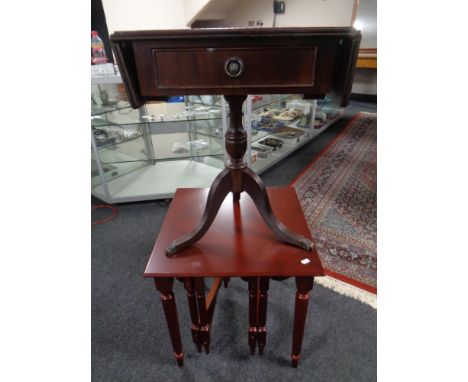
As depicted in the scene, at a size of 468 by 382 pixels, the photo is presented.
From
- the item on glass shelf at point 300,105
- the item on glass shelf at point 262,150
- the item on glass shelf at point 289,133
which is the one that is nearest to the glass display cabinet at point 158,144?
the item on glass shelf at point 262,150

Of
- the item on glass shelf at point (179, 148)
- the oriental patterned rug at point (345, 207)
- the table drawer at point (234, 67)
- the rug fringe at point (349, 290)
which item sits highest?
the table drawer at point (234, 67)

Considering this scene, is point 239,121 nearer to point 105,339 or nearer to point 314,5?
point 105,339

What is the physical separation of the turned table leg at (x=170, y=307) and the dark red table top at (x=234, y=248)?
6 cm

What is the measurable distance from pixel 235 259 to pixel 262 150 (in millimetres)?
1825

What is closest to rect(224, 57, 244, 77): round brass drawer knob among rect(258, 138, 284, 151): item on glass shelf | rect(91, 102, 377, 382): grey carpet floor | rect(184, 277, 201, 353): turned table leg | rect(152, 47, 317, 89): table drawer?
rect(152, 47, 317, 89): table drawer

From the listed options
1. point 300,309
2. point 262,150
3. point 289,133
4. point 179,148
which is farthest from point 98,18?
point 300,309

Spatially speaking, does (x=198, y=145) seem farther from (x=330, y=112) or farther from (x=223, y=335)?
(x=330, y=112)

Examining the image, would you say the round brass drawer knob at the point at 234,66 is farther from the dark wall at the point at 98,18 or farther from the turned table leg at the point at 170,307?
the dark wall at the point at 98,18

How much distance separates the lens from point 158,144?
2.11 m

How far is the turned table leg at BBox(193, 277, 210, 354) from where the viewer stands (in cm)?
87

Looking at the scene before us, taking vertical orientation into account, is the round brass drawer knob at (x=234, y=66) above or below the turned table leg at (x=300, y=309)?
above

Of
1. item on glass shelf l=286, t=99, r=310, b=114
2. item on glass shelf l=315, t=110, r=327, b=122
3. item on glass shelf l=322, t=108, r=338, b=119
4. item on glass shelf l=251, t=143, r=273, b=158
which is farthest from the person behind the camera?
item on glass shelf l=322, t=108, r=338, b=119

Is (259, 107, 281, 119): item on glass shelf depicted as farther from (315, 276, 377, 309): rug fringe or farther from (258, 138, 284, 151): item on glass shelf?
(315, 276, 377, 309): rug fringe

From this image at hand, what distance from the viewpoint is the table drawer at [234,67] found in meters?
0.51
